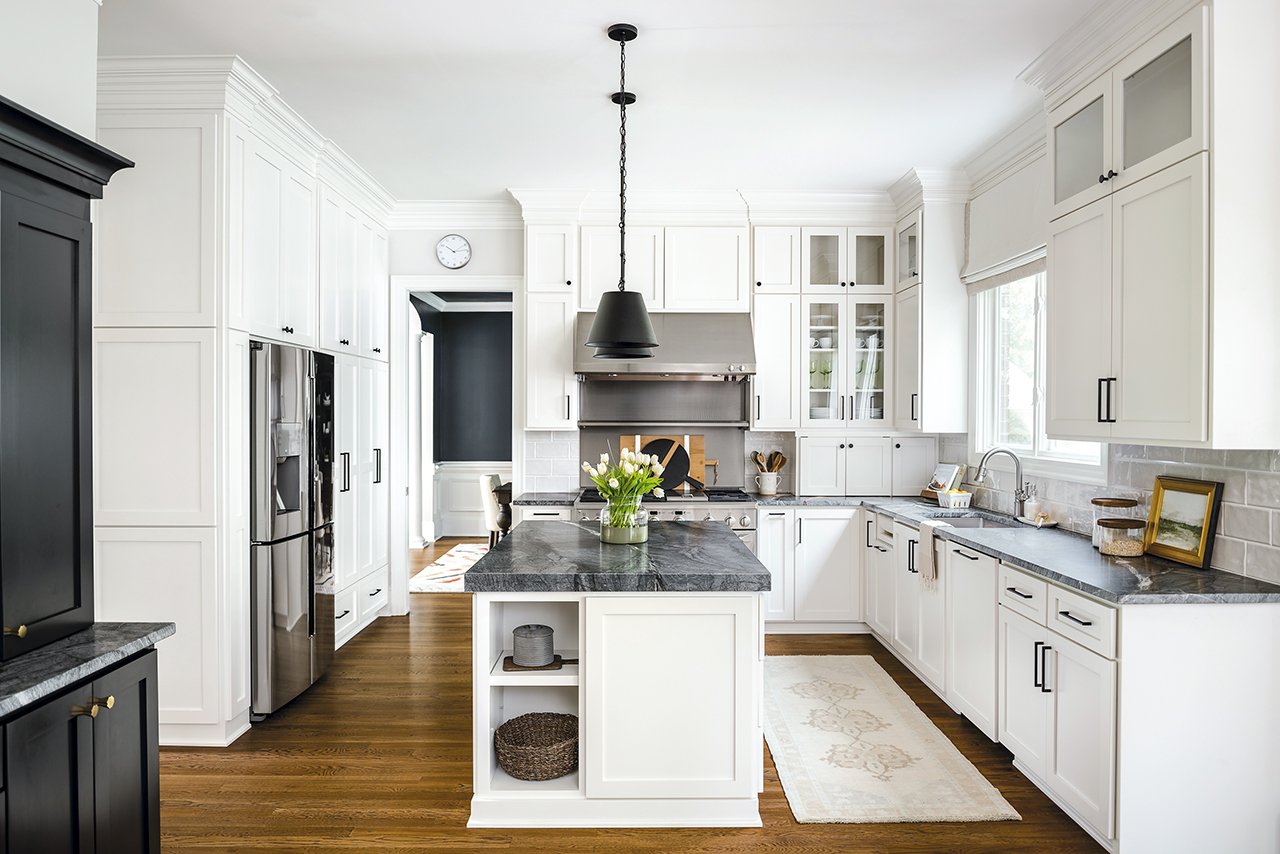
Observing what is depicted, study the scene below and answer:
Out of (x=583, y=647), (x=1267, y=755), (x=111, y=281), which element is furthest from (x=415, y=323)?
(x=1267, y=755)

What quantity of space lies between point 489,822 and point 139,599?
5.89ft

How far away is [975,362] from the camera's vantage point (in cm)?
466

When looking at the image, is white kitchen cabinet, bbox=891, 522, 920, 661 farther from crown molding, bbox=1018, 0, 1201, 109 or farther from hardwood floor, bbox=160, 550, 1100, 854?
crown molding, bbox=1018, 0, 1201, 109

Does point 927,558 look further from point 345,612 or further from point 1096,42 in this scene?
point 345,612

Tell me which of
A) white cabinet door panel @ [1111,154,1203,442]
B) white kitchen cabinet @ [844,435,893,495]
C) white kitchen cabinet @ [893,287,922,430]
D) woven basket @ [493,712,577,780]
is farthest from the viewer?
white kitchen cabinet @ [844,435,893,495]

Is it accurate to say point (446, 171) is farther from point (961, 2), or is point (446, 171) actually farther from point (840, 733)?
point (840, 733)

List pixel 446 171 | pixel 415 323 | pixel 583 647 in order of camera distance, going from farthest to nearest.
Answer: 1. pixel 415 323
2. pixel 446 171
3. pixel 583 647

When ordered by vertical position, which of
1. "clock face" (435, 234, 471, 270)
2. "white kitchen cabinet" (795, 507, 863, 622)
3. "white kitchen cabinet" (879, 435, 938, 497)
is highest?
"clock face" (435, 234, 471, 270)

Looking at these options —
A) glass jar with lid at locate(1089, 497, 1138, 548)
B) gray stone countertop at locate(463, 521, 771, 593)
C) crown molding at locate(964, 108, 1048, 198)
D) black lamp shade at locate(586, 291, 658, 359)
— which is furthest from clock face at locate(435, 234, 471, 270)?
glass jar with lid at locate(1089, 497, 1138, 548)

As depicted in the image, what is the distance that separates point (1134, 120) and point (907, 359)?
7.87 ft

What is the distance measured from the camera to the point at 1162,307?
2.48 meters

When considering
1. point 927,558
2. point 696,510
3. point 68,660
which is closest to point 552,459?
point 696,510

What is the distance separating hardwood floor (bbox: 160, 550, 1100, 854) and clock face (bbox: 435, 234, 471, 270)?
276 cm

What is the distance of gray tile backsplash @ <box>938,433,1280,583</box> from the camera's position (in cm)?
247
